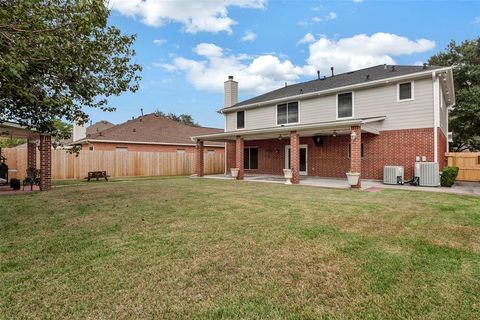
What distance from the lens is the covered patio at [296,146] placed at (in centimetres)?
1180

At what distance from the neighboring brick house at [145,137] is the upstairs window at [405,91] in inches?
706

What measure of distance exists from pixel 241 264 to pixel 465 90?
24.0 metres

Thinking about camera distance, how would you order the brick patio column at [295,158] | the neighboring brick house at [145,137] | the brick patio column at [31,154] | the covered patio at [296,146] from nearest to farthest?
the covered patio at [296,146], the brick patio column at [295,158], the brick patio column at [31,154], the neighboring brick house at [145,137]

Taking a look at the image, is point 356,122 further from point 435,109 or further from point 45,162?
point 45,162

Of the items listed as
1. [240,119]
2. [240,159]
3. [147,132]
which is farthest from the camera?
[147,132]

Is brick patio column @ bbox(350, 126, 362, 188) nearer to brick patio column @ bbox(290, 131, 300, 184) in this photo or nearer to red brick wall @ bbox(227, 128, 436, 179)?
brick patio column @ bbox(290, 131, 300, 184)

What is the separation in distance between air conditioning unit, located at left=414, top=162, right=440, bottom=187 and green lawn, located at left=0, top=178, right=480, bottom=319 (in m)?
6.04

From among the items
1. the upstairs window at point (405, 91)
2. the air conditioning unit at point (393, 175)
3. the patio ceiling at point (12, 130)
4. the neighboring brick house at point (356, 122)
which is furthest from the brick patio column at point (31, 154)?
the upstairs window at point (405, 91)

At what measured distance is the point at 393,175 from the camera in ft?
41.4

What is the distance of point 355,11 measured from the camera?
47.1 ft

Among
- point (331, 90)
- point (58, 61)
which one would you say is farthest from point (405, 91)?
point (58, 61)

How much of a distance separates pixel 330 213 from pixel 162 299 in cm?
469

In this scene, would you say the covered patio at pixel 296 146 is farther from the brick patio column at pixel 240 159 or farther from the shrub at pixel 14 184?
the shrub at pixel 14 184

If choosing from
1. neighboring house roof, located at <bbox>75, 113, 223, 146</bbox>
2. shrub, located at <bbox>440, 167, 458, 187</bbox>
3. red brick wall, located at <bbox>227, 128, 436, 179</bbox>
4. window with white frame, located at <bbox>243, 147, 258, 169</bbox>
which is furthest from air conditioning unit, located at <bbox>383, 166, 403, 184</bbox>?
neighboring house roof, located at <bbox>75, 113, 223, 146</bbox>
